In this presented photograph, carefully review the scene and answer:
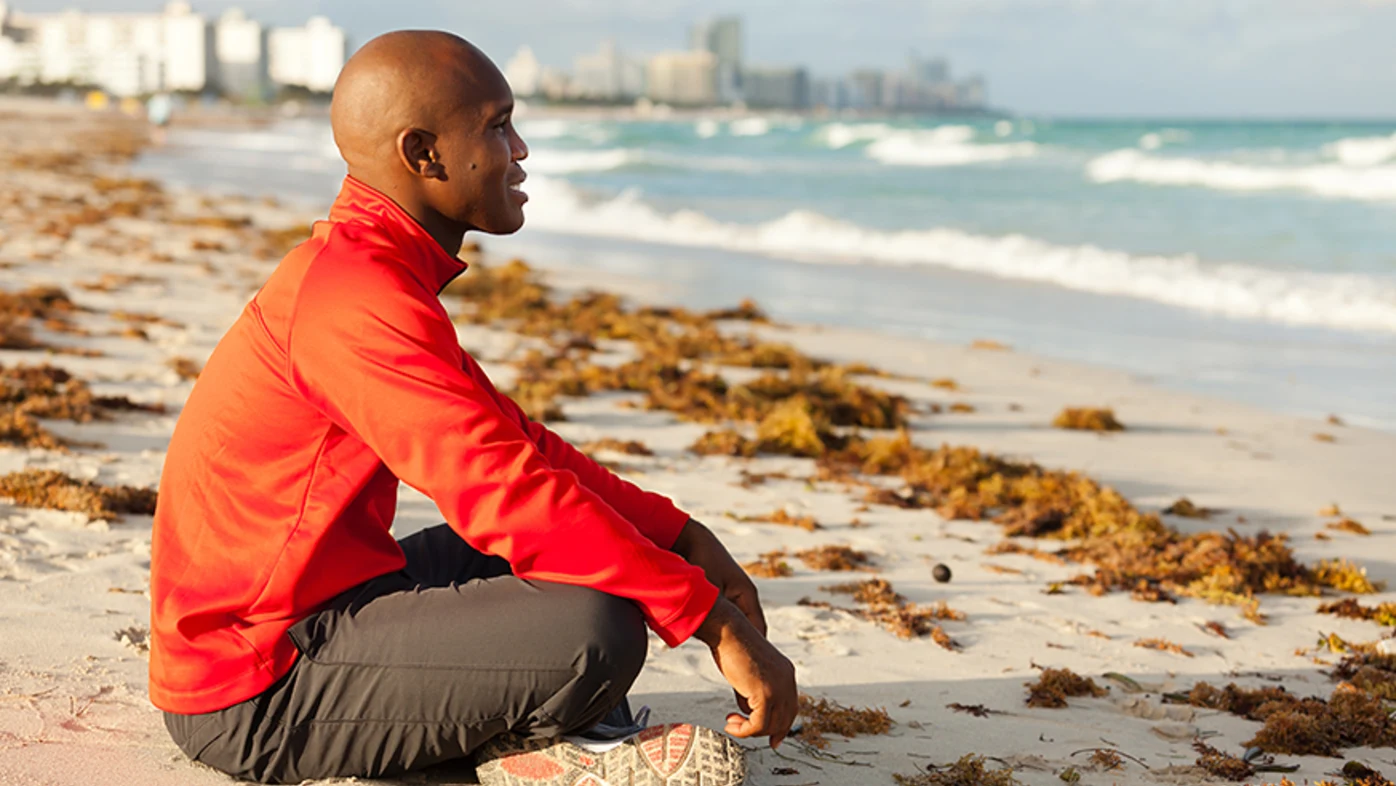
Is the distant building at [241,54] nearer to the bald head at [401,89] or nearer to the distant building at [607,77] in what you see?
the distant building at [607,77]

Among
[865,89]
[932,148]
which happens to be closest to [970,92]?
[865,89]

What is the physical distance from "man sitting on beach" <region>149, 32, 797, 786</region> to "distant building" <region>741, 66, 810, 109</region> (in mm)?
152173

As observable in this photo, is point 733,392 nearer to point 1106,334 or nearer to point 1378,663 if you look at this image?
point 1378,663

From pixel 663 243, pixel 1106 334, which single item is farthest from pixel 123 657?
pixel 663 243

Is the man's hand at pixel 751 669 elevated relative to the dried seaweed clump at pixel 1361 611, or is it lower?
elevated

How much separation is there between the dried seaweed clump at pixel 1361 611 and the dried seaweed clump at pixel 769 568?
186 centimetres

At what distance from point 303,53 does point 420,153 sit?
201 meters

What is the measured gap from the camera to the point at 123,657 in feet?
10.5

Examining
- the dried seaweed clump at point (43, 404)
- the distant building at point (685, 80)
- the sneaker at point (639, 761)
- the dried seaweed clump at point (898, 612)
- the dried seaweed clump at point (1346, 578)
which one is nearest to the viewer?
the sneaker at point (639, 761)

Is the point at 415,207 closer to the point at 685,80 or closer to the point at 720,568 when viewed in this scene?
the point at 720,568

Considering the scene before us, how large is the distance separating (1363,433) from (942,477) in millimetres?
3108

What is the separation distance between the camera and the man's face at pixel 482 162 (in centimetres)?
218

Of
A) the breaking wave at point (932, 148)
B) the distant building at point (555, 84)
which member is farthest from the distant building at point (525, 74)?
the breaking wave at point (932, 148)

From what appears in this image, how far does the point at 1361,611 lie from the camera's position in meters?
4.39
